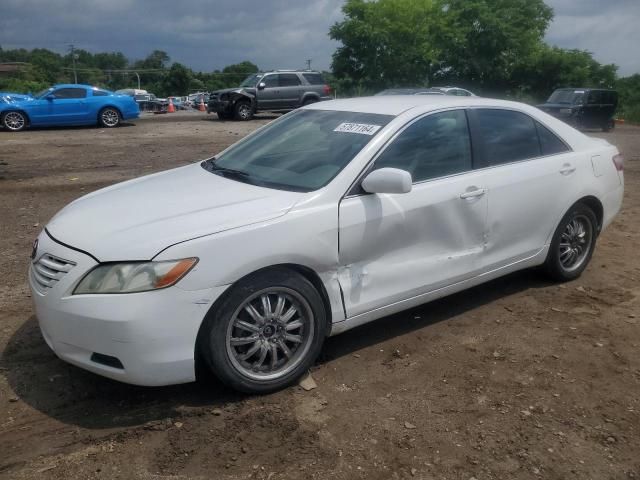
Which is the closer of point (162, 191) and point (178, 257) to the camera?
point (178, 257)

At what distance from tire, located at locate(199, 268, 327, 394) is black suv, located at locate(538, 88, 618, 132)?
67.8 ft

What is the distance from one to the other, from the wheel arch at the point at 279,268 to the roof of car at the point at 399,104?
132cm

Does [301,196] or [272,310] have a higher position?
[301,196]

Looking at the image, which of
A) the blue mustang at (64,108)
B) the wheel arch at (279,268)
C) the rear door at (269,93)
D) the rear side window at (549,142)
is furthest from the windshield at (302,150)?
the rear door at (269,93)

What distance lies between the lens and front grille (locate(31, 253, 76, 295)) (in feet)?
→ 10.4

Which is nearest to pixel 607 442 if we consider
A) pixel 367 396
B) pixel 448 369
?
pixel 448 369

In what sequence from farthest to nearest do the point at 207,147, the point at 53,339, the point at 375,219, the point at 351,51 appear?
the point at 351,51
the point at 207,147
the point at 375,219
the point at 53,339

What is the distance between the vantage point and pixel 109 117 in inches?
775

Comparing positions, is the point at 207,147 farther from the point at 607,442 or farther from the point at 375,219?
the point at 607,442

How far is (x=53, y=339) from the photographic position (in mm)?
3227

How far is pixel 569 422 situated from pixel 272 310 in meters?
1.65

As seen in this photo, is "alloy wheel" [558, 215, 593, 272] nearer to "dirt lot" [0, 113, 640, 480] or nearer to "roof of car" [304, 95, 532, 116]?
"dirt lot" [0, 113, 640, 480]

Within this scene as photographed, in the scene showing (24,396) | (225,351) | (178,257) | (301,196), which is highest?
(301,196)

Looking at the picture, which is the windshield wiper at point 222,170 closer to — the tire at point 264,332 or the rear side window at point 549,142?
the tire at point 264,332
